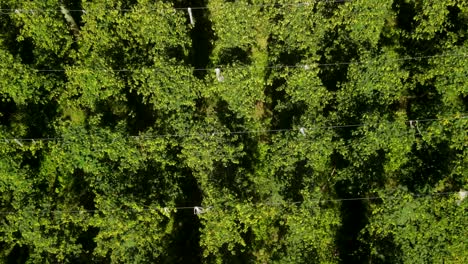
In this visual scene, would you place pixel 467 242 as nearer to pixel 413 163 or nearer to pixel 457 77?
pixel 413 163

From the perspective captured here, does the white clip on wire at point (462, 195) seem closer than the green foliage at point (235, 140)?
Yes

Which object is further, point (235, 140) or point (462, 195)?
point (235, 140)

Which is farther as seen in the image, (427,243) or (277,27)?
(277,27)

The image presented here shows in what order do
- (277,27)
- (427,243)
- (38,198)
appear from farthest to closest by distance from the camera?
(277,27) → (38,198) → (427,243)

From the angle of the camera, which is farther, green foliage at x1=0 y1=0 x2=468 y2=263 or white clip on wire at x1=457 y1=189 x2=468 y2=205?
green foliage at x1=0 y1=0 x2=468 y2=263

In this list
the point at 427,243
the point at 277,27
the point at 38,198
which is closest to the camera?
the point at 427,243

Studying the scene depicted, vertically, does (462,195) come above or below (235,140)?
below

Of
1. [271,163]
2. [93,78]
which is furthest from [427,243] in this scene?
[93,78]

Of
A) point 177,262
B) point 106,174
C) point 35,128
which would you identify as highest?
point 35,128

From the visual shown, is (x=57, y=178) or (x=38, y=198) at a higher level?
(x=57, y=178)
